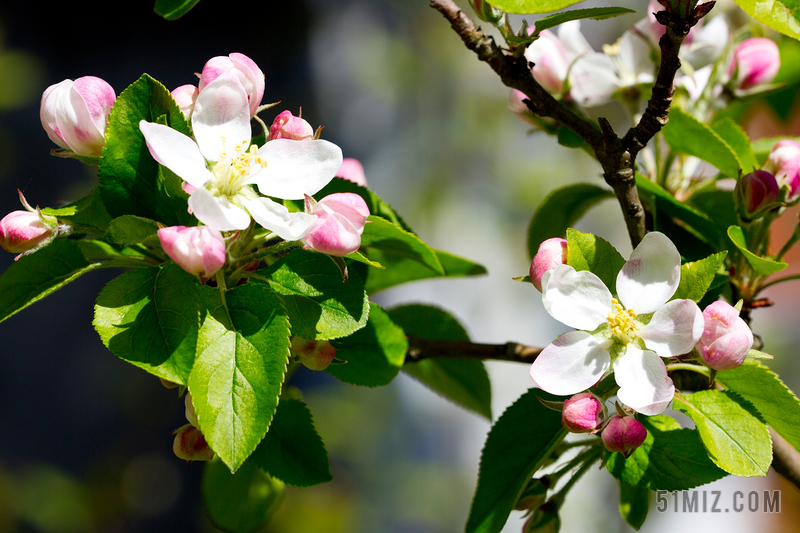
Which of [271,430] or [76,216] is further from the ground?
[76,216]

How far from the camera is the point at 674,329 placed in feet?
1.34

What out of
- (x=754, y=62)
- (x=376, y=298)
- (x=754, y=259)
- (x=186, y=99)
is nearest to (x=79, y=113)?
(x=186, y=99)

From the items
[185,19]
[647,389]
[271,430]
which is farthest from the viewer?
[185,19]

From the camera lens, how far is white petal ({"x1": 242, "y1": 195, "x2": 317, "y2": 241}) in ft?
1.28

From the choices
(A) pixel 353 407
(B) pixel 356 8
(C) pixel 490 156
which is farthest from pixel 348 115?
(A) pixel 353 407

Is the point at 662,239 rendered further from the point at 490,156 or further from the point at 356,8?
the point at 356,8

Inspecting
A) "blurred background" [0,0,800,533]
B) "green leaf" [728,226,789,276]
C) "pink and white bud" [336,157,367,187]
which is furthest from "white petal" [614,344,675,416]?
"blurred background" [0,0,800,533]

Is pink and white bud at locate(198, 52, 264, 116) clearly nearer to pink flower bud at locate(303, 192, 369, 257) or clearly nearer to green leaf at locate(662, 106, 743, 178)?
pink flower bud at locate(303, 192, 369, 257)

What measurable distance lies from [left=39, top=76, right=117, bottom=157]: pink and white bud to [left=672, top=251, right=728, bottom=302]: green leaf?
0.43m

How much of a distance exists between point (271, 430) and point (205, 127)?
272 millimetres

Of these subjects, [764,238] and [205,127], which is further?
[764,238]

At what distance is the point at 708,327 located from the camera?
40cm

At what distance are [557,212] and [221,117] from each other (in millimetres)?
420

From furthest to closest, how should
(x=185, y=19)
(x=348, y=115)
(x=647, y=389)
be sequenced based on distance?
(x=348, y=115) < (x=185, y=19) < (x=647, y=389)
